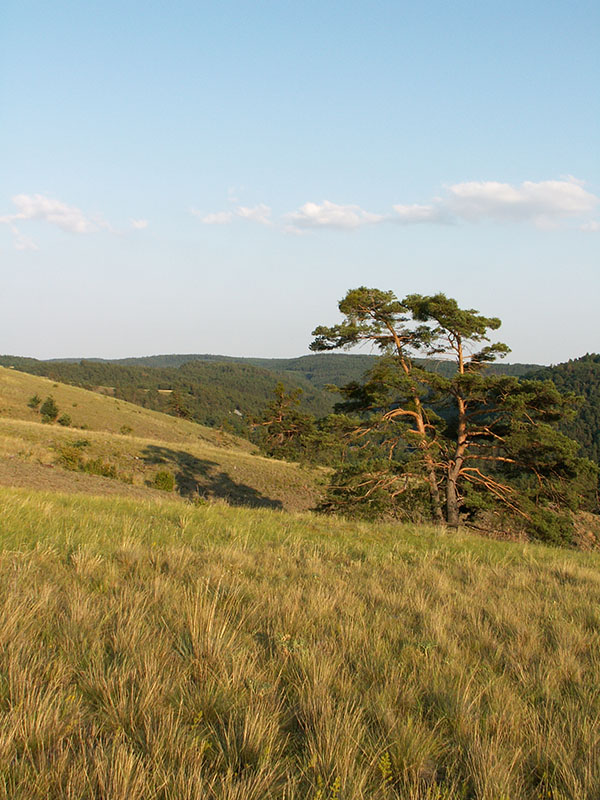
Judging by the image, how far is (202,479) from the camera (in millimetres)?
29500

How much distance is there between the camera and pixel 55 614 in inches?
121

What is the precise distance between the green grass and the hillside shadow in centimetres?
2192

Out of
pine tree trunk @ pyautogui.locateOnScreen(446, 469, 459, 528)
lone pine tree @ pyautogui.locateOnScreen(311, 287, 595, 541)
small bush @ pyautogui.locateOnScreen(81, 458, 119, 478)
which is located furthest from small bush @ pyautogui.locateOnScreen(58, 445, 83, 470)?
pine tree trunk @ pyautogui.locateOnScreen(446, 469, 459, 528)

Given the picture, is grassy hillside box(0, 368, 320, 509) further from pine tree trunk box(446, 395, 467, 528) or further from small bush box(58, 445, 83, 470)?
pine tree trunk box(446, 395, 467, 528)

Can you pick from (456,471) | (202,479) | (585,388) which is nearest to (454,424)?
(456,471)

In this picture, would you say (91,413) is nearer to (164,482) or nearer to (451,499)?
(164,482)

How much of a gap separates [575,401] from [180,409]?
91798 millimetres

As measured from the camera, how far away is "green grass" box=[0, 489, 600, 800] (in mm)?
1824

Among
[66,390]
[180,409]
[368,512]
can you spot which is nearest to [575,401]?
[368,512]

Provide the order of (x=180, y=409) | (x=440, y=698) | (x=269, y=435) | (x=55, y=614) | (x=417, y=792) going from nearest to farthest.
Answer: (x=417, y=792) < (x=440, y=698) < (x=55, y=614) < (x=269, y=435) < (x=180, y=409)

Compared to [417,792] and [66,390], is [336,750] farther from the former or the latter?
[66,390]

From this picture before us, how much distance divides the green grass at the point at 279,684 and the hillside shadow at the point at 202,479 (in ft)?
71.9

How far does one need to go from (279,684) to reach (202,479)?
2780cm

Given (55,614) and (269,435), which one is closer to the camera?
(55,614)
